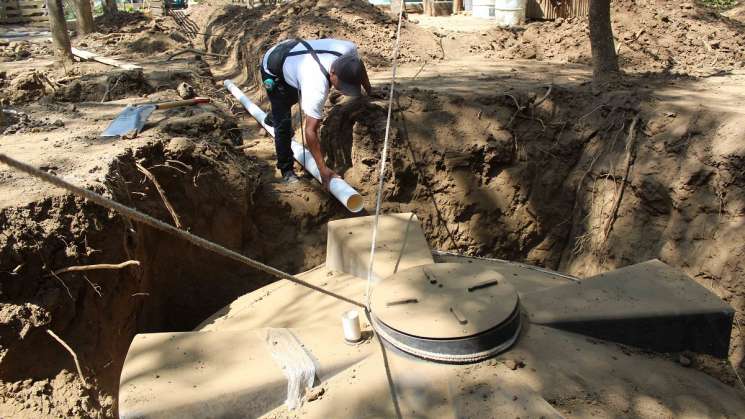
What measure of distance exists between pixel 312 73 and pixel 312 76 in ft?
0.09

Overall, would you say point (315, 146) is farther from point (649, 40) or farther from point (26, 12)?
point (26, 12)

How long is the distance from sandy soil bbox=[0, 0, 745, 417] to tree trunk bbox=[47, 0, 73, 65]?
376 millimetres

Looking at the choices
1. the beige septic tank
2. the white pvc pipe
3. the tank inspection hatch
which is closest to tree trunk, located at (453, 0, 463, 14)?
the beige septic tank

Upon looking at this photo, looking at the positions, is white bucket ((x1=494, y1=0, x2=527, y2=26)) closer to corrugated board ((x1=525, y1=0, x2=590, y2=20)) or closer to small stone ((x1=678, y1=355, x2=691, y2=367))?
corrugated board ((x1=525, y1=0, x2=590, y2=20))

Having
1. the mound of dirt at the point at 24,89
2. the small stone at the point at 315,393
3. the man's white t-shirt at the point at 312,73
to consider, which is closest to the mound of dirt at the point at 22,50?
the mound of dirt at the point at 24,89

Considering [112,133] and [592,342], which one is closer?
[592,342]

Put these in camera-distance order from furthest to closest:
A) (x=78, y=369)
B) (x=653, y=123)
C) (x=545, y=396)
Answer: (x=653, y=123) → (x=78, y=369) → (x=545, y=396)

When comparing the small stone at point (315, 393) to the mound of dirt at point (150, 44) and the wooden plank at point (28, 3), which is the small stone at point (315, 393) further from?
the wooden plank at point (28, 3)

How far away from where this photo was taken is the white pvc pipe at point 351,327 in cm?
254

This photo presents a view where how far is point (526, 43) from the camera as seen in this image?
814cm

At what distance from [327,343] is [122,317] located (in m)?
1.60

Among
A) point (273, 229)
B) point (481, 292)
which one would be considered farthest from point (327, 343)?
point (273, 229)

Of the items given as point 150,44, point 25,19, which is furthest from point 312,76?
point 25,19

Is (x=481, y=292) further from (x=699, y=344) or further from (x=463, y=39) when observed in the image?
(x=463, y=39)
